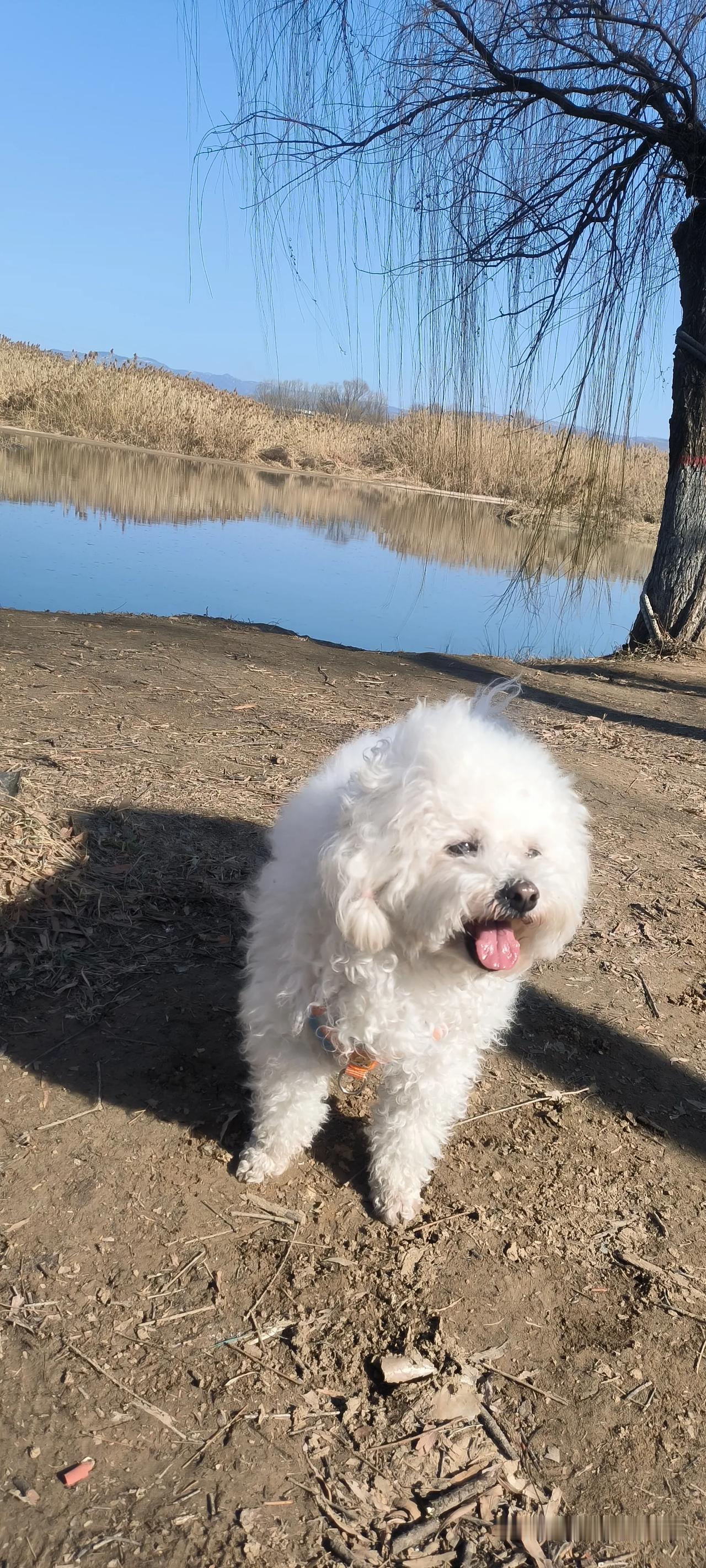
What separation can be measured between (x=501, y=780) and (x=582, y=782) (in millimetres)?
3061

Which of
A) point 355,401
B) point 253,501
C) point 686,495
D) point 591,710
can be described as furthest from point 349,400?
point 253,501

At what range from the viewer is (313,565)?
11336 mm

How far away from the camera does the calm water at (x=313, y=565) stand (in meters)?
8.07

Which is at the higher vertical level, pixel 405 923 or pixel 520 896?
pixel 520 896

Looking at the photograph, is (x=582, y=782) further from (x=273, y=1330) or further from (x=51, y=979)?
(x=273, y=1330)

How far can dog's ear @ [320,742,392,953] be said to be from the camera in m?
2.06

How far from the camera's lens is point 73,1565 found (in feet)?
5.26

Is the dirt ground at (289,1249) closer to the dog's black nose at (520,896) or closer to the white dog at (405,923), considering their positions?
the white dog at (405,923)

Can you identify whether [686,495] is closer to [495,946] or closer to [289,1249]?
[495,946]

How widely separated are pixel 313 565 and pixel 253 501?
550 centimetres

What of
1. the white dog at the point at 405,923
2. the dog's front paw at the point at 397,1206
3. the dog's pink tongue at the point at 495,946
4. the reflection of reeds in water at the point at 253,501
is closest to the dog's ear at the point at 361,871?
the white dog at the point at 405,923

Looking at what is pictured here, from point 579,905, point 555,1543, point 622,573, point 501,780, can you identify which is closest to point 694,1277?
point 555,1543

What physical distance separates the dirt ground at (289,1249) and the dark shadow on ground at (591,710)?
1939 millimetres

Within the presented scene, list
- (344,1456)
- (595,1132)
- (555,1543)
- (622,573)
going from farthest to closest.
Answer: (622,573), (595,1132), (344,1456), (555,1543)
